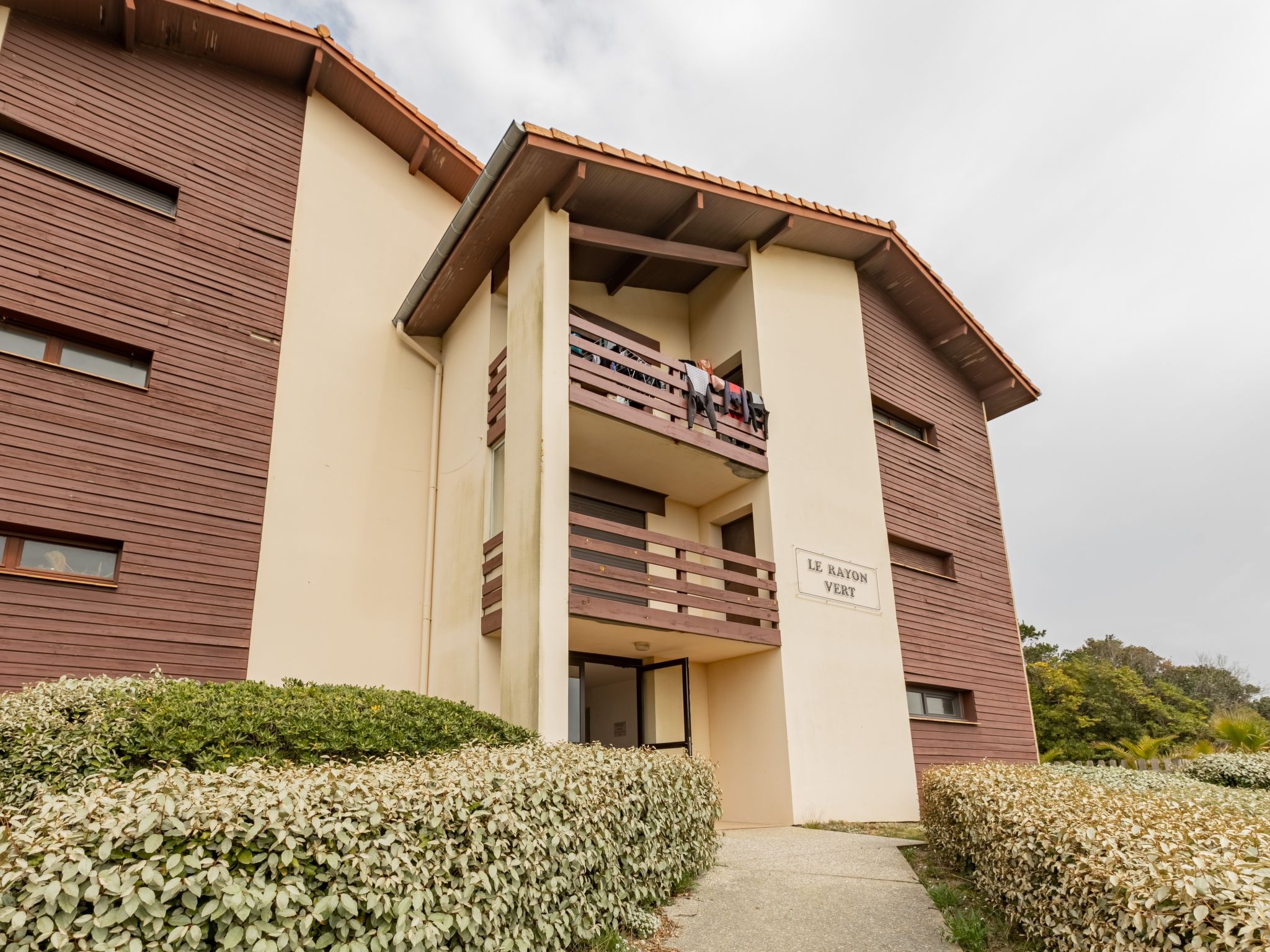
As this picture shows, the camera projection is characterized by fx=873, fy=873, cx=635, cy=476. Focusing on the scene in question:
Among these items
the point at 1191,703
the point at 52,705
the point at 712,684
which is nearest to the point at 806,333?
the point at 712,684

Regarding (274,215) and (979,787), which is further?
(274,215)

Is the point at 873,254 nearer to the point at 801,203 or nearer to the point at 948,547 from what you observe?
the point at 801,203

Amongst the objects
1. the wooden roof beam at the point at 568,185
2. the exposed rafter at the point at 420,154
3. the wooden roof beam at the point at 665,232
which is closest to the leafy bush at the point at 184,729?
the wooden roof beam at the point at 568,185

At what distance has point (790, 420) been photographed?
46.1ft

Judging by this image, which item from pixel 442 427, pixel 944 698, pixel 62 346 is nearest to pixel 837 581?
pixel 944 698

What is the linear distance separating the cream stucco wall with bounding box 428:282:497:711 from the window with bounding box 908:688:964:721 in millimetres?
7242

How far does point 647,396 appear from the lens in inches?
490

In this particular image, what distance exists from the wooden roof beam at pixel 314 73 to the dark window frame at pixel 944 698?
13.5m

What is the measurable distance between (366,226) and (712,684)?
30.2ft

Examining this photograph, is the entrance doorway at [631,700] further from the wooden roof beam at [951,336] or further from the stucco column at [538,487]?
the wooden roof beam at [951,336]

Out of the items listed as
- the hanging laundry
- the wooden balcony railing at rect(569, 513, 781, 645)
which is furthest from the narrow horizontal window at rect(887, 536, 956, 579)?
the hanging laundry

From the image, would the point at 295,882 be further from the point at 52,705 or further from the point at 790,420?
the point at 790,420

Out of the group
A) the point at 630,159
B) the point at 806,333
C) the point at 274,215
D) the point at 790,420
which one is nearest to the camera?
the point at 630,159

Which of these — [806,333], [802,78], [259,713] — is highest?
[802,78]
